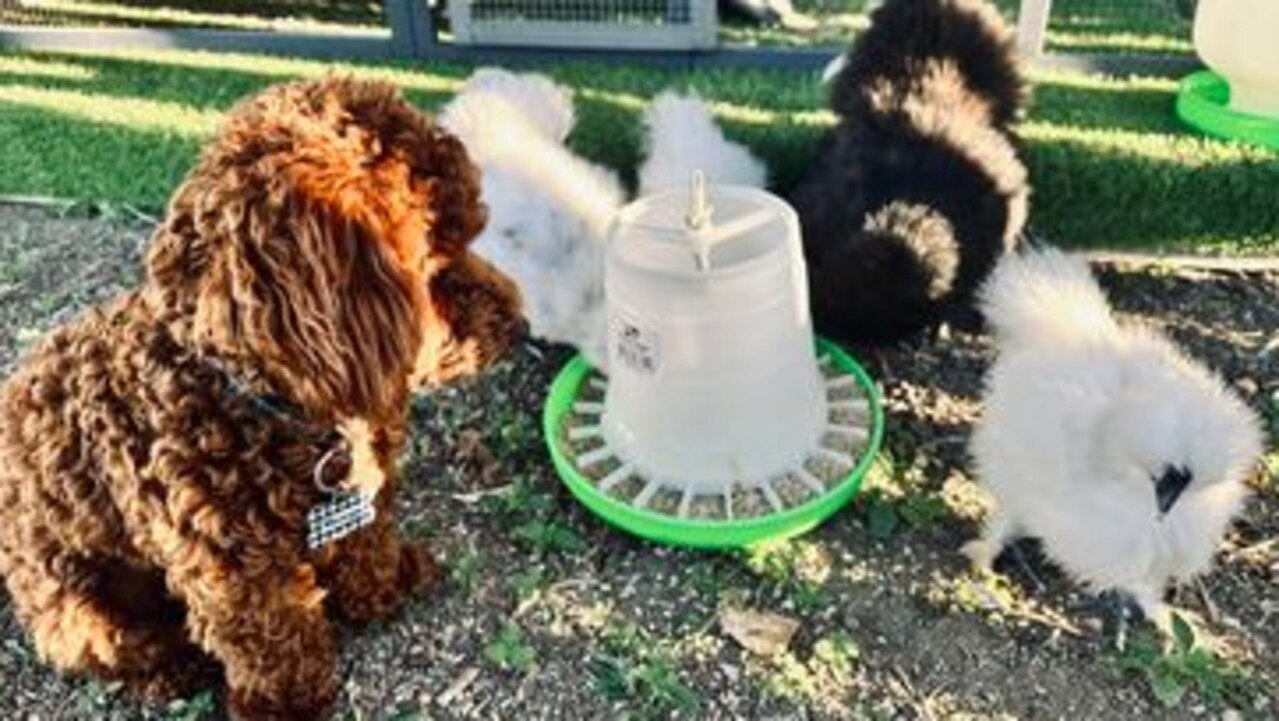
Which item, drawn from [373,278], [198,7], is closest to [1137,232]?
[373,278]

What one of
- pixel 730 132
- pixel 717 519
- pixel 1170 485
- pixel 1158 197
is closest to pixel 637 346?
pixel 717 519

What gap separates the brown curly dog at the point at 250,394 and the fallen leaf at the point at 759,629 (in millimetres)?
751

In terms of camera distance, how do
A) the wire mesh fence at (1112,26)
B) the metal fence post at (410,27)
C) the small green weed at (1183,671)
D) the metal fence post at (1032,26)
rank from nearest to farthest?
the small green weed at (1183,671) → the metal fence post at (1032,26) → the wire mesh fence at (1112,26) → the metal fence post at (410,27)

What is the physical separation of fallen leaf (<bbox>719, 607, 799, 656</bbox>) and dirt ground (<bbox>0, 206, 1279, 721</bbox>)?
0.02 meters

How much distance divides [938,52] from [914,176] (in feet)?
1.55

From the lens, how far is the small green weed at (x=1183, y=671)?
2494mm

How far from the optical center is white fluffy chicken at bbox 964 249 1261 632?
236 cm

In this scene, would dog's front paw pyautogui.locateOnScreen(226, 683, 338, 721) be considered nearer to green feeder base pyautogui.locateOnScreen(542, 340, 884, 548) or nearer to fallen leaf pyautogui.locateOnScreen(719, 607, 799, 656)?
green feeder base pyautogui.locateOnScreen(542, 340, 884, 548)

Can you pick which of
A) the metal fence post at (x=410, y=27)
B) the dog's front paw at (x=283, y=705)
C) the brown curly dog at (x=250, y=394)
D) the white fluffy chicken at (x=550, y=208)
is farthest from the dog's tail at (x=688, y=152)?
the dog's front paw at (x=283, y=705)

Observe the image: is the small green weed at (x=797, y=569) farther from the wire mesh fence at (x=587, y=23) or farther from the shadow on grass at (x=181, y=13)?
→ the shadow on grass at (x=181, y=13)

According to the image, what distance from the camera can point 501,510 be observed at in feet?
9.70

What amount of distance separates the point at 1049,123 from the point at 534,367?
5.76ft

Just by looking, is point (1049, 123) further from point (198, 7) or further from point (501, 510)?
point (198, 7)

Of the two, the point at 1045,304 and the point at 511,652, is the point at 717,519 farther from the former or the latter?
the point at 1045,304
